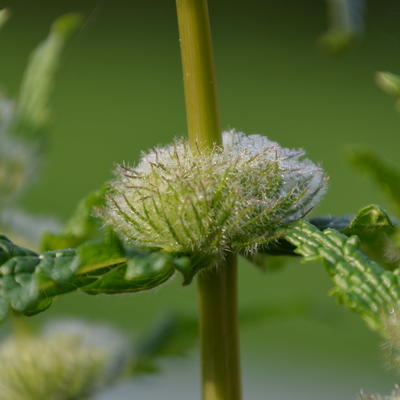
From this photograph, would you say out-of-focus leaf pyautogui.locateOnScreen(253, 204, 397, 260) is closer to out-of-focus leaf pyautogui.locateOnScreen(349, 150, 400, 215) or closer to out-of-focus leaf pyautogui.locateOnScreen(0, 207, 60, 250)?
out-of-focus leaf pyautogui.locateOnScreen(349, 150, 400, 215)

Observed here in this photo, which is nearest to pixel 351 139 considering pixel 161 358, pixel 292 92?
pixel 292 92

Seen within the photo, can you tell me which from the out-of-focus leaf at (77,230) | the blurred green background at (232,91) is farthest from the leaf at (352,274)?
the blurred green background at (232,91)

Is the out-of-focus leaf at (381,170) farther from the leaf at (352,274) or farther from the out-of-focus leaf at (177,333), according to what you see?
the out-of-focus leaf at (177,333)

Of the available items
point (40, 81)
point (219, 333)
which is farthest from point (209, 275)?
point (40, 81)

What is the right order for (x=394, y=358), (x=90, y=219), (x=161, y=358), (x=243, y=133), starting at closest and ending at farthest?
(x=394, y=358), (x=243, y=133), (x=90, y=219), (x=161, y=358)

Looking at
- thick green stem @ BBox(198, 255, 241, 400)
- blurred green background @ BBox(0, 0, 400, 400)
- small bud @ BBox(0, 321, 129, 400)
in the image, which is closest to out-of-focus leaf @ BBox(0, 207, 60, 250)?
small bud @ BBox(0, 321, 129, 400)

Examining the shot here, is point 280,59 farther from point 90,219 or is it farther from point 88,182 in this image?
point 90,219
